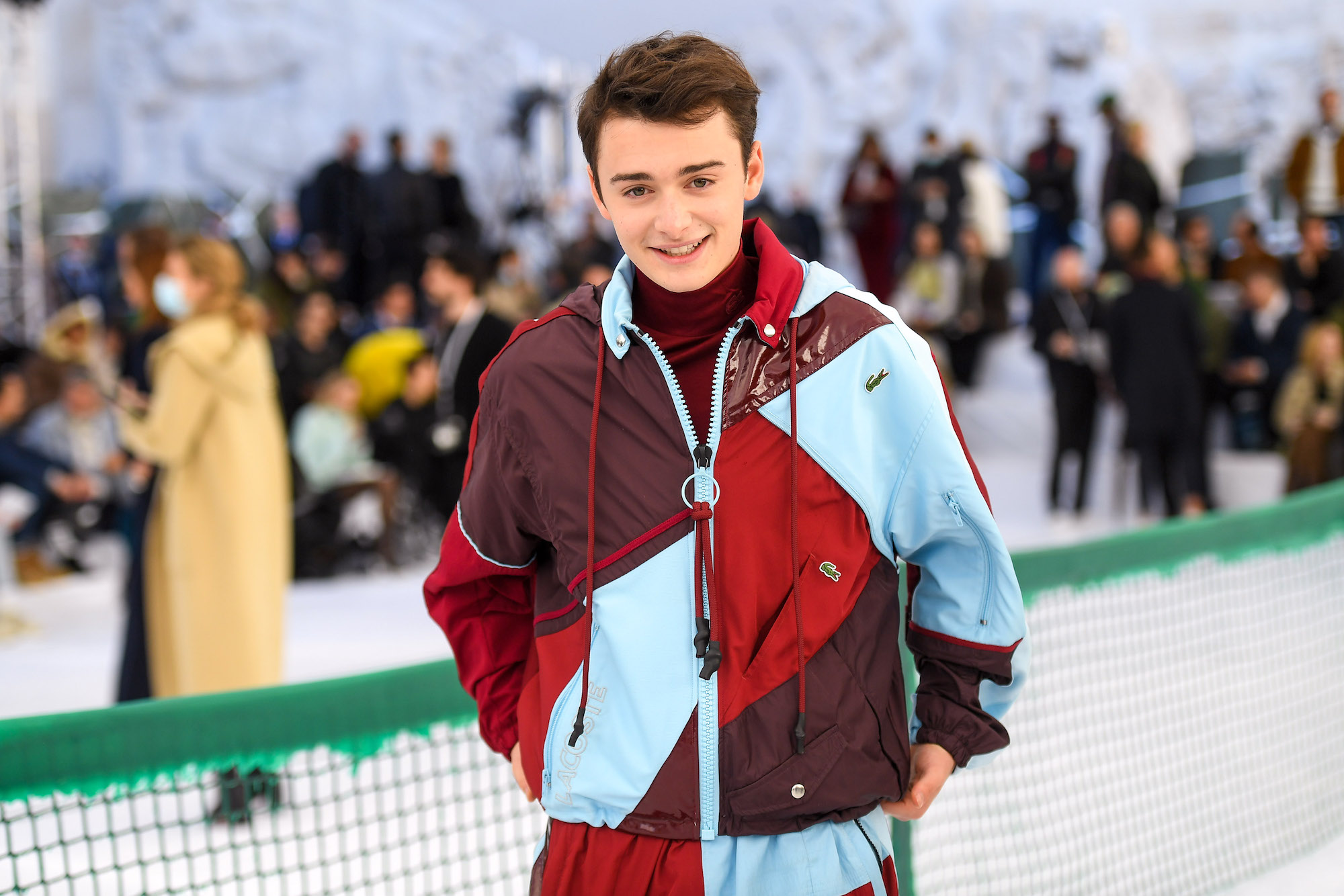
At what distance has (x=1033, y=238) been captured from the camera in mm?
12258

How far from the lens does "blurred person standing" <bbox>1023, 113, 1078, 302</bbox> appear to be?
1174 centimetres

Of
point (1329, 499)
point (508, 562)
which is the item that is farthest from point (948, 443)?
point (1329, 499)

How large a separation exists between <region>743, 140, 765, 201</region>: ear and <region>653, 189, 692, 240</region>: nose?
0.11 m

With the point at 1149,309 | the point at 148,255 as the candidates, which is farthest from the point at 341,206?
the point at 148,255

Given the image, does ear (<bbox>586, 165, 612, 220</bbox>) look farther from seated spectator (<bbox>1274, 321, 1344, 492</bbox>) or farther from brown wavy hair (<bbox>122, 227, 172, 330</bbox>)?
seated spectator (<bbox>1274, 321, 1344, 492</bbox>)

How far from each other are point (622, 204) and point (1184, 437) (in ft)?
25.5

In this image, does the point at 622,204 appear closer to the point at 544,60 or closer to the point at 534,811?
the point at 534,811

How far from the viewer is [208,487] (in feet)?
13.2

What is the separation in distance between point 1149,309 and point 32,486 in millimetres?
7130

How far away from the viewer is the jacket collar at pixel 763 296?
1.35 meters

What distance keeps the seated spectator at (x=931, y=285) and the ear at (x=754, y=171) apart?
10245 millimetres

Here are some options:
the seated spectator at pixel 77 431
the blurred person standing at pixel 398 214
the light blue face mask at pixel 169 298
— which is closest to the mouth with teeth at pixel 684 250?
the light blue face mask at pixel 169 298

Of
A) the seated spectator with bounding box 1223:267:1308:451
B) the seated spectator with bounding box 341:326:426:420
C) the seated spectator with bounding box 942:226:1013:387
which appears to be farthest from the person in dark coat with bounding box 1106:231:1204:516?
the seated spectator with bounding box 341:326:426:420

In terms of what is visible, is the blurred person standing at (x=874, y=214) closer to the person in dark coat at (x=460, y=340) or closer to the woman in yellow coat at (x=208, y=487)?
the person in dark coat at (x=460, y=340)
